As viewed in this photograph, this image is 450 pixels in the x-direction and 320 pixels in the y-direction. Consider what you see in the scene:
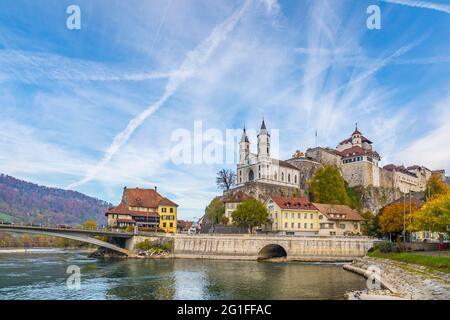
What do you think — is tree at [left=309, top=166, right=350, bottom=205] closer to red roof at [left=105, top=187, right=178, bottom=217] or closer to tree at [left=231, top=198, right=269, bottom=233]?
tree at [left=231, top=198, right=269, bottom=233]

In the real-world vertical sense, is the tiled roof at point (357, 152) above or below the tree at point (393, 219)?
above

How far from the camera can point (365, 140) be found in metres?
150

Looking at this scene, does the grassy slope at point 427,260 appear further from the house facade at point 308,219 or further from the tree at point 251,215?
the tree at point 251,215

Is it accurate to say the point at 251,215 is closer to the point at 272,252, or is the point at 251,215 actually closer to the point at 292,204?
the point at 272,252

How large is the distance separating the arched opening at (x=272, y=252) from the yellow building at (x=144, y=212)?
2839 cm

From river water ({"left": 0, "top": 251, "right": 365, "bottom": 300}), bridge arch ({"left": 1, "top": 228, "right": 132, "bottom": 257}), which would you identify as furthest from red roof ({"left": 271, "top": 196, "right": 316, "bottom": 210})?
river water ({"left": 0, "top": 251, "right": 365, "bottom": 300})

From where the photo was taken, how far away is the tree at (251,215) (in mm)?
82125

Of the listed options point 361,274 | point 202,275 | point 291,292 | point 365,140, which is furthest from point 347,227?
point 365,140

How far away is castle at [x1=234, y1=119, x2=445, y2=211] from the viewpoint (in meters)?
117


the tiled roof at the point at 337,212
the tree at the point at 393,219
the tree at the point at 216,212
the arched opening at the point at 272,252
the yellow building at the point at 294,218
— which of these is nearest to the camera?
the tree at the point at 393,219

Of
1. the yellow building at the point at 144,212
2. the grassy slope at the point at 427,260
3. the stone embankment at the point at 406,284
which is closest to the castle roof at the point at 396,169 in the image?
the yellow building at the point at 144,212

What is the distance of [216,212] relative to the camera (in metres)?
100

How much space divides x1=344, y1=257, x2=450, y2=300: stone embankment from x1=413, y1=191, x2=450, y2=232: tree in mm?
8602

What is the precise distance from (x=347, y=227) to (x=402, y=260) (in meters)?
39.7
